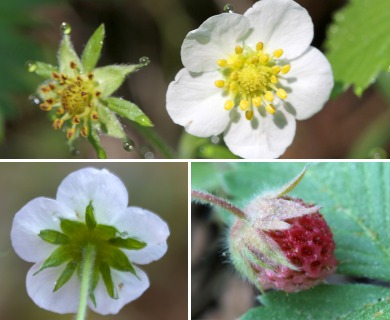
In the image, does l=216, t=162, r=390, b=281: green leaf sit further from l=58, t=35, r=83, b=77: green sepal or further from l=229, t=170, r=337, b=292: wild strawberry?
l=58, t=35, r=83, b=77: green sepal

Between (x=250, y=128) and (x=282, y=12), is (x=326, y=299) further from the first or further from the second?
(x=282, y=12)

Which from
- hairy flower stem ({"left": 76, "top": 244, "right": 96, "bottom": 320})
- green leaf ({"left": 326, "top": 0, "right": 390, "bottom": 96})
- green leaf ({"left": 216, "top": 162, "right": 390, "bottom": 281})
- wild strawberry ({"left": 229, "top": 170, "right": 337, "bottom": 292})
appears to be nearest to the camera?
hairy flower stem ({"left": 76, "top": 244, "right": 96, "bottom": 320})

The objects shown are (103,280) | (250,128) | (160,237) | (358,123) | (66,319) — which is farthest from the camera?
(358,123)

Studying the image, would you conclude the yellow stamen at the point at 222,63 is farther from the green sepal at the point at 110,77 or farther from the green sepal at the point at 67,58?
the green sepal at the point at 67,58

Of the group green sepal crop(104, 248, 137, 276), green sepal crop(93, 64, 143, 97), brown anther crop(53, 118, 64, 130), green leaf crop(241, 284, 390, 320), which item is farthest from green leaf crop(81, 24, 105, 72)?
green leaf crop(241, 284, 390, 320)

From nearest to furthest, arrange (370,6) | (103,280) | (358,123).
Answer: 1. (103,280)
2. (370,6)
3. (358,123)

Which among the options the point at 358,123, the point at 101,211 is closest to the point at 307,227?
the point at 101,211
